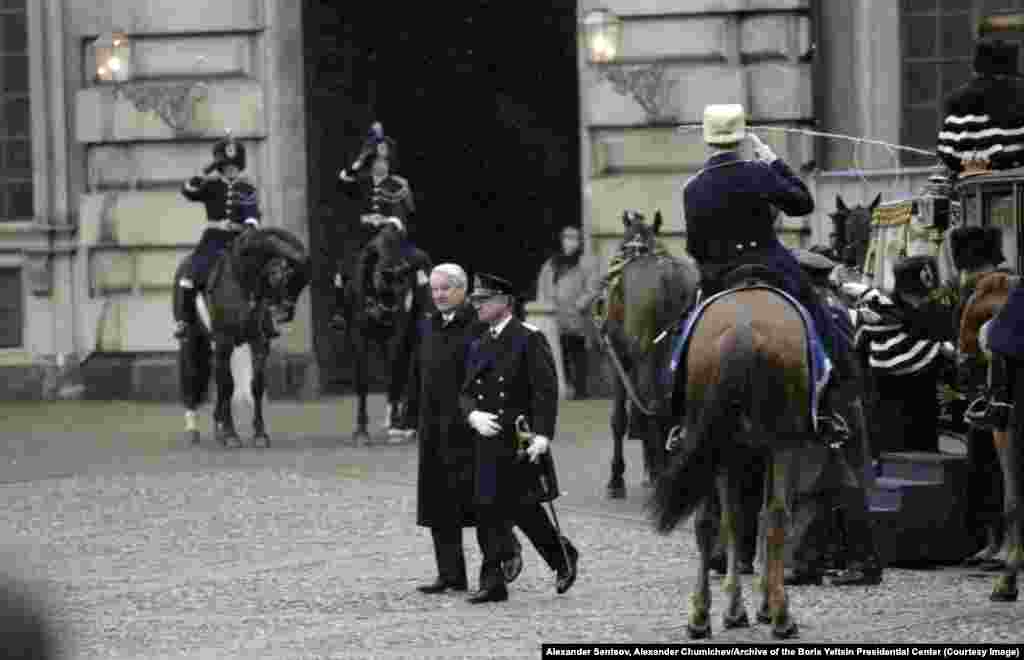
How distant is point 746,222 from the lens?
11.1 meters

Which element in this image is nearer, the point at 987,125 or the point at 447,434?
the point at 447,434

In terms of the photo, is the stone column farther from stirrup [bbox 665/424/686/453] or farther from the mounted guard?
stirrup [bbox 665/424/686/453]

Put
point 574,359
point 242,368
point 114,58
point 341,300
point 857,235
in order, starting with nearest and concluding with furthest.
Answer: point 857,235, point 341,300, point 242,368, point 574,359, point 114,58

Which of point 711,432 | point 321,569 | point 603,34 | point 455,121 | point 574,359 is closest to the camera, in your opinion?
point 711,432

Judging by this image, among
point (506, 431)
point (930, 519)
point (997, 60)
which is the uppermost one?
point (997, 60)

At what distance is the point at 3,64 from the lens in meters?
27.9

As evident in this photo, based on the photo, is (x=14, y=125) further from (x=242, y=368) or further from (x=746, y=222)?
(x=746, y=222)

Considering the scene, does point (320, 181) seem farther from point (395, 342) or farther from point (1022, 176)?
point (1022, 176)

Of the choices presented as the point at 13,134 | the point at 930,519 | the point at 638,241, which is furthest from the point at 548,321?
the point at 930,519

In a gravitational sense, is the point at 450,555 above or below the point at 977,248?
below

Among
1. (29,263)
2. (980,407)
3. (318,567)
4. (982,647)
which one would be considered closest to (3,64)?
(29,263)

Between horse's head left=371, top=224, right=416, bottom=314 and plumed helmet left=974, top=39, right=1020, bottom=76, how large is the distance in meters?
7.91

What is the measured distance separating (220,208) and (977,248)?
34.1 ft

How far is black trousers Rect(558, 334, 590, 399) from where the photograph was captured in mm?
25598
